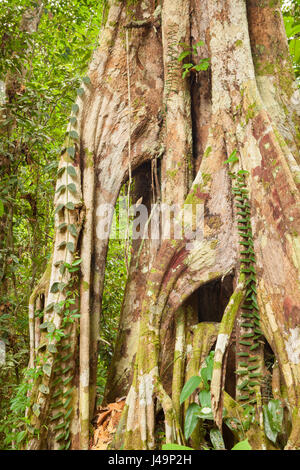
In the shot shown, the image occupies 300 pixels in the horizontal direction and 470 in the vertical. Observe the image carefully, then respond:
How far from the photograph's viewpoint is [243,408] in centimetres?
194

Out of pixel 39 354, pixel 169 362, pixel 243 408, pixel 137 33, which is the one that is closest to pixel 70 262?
pixel 39 354

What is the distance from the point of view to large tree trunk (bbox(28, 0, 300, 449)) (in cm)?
198

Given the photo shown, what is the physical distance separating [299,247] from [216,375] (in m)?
0.83

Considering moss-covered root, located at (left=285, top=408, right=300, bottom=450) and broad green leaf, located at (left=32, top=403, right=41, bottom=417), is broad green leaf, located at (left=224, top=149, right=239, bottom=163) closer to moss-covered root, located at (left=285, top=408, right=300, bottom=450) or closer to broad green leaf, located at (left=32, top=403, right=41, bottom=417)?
moss-covered root, located at (left=285, top=408, right=300, bottom=450)

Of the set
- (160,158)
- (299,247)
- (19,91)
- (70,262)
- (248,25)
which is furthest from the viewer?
(19,91)

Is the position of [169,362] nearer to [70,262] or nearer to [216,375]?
[216,375]

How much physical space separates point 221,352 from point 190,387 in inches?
10.5

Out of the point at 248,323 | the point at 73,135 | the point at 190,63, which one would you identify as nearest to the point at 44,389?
the point at 248,323

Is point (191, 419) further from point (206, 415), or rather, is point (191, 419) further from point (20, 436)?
point (20, 436)

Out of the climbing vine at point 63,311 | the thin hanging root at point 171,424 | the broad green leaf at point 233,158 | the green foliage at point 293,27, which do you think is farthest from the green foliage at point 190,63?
the thin hanging root at point 171,424

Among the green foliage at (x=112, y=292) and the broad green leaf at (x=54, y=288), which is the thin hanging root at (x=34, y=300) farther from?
the green foliage at (x=112, y=292)

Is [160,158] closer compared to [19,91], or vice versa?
[160,158]

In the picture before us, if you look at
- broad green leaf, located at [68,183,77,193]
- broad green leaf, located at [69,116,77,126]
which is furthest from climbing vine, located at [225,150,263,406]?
broad green leaf, located at [69,116,77,126]

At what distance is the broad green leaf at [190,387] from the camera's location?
1.88m
